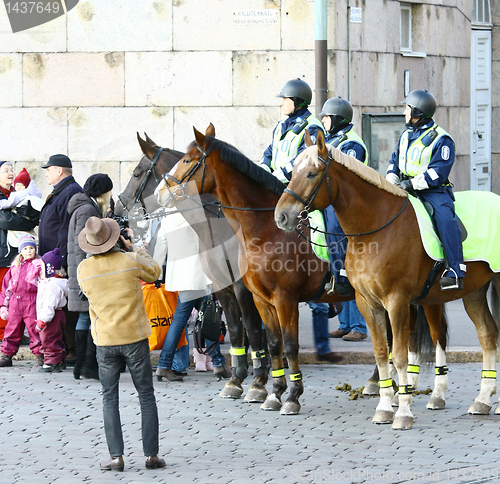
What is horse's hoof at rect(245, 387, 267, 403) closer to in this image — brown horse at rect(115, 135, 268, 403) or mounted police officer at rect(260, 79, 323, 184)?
brown horse at rect(115, 135, 268, 403)

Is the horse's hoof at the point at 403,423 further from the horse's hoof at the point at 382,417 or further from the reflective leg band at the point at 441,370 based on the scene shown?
the reflective leg band at the point at 441,370

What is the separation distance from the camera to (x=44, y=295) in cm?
941

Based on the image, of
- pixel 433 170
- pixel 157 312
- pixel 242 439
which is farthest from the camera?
pixel 157 312

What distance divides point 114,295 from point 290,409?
7.27ft

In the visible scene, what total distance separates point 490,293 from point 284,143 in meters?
2.24

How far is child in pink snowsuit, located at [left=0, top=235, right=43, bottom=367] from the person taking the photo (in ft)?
31.6

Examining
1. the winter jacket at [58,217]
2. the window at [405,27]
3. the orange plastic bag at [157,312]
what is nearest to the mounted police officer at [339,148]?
the orange plastic bag at [157,312]

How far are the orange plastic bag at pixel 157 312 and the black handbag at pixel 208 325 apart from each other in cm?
46

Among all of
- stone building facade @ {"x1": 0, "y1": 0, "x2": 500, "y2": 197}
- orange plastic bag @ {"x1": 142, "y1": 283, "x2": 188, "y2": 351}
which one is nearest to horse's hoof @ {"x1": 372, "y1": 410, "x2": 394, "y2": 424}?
orange plastic bag @ {"x1": 142, "y1": 283, "x2": 188, "y2": 351}

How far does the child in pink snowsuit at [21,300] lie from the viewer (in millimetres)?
9625

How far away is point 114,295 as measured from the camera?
19.9 ft

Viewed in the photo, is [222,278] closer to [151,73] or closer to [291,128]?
[291,128]

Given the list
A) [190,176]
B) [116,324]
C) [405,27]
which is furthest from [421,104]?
[405,27]

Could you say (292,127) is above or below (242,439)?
above
